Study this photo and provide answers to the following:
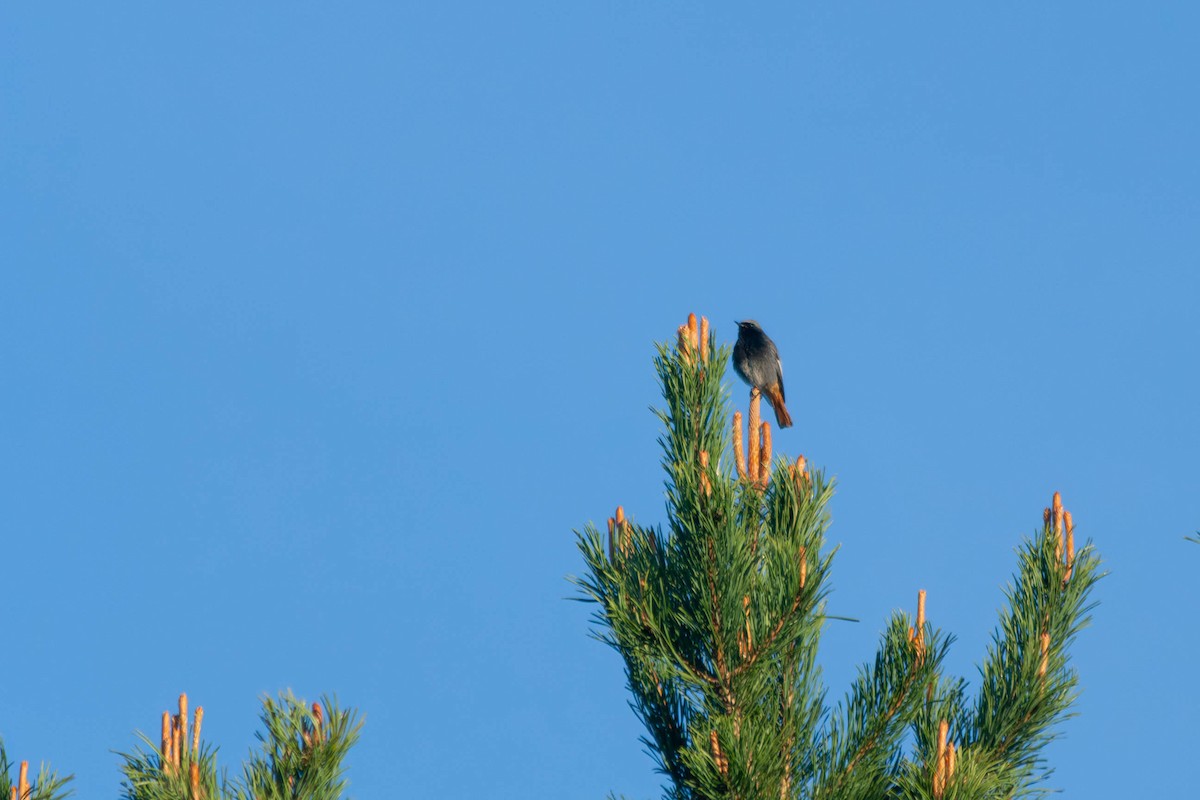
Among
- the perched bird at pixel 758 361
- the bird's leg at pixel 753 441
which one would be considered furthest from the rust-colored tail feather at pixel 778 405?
the bird's leg at pixel 753 441

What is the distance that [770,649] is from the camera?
157 inches

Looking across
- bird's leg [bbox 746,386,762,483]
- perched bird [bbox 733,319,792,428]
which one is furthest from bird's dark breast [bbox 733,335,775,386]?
bird's leg [bbox 746,386,762,483]

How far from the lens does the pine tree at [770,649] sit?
3.89 meters

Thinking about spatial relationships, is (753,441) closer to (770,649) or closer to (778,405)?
(770,649)

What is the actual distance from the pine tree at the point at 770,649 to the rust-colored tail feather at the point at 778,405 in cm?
695

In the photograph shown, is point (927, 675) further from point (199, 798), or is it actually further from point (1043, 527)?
point (199, 798)

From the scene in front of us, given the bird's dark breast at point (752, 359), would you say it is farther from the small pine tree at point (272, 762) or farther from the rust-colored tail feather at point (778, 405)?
the small pine tree at point (272, 762)

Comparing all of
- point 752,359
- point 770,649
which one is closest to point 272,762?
point 770,649

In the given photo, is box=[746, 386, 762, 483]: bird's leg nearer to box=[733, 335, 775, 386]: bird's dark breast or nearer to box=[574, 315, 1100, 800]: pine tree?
box=[574, 315, 1100, 800]: pine tree

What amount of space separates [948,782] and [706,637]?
782 mm

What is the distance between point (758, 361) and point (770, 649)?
732cm

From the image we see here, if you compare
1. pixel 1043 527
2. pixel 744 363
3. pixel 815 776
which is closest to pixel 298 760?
pixel 815 776

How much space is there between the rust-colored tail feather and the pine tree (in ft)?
22.8

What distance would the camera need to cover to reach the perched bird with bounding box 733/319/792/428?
11.0 metres
